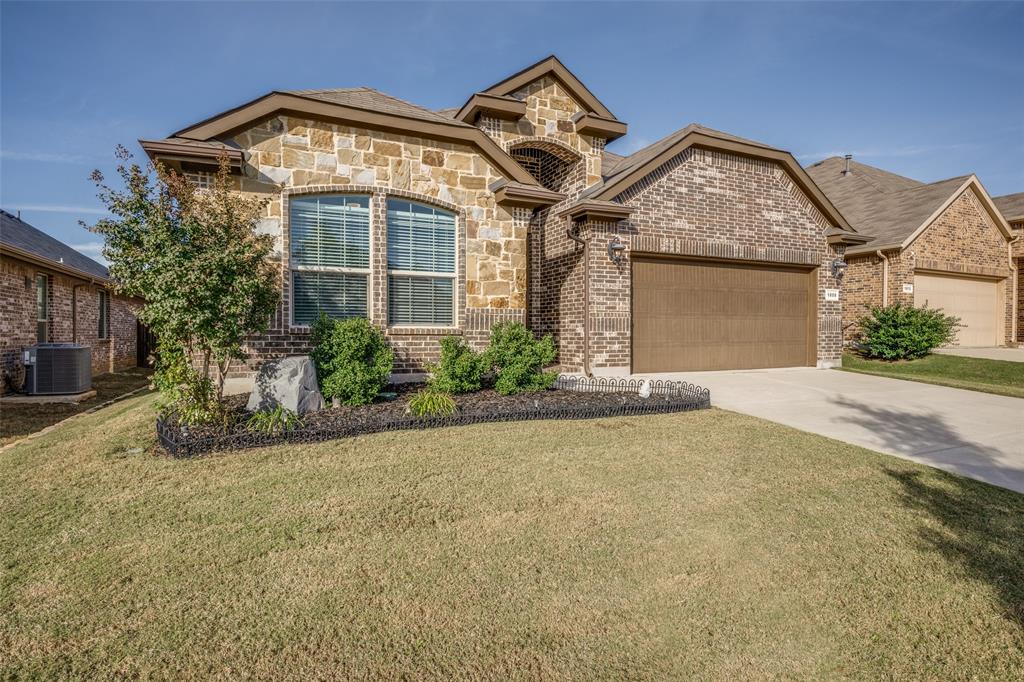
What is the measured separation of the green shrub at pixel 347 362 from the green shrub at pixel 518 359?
1.69 metres

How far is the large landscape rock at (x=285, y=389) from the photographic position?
641cm

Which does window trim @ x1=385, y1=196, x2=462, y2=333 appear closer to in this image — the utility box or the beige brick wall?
the beige brick wall

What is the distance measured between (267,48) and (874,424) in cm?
1116

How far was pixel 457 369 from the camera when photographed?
7.62 m

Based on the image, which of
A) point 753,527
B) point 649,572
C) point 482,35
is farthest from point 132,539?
point 482,35

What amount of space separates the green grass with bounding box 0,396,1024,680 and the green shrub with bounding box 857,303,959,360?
10.6 metres

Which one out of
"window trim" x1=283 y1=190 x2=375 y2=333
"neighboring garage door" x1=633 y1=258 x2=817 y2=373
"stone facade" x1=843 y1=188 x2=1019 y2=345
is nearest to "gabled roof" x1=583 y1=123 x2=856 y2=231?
"neighboring garage door" x1=633 y1=258 x2=817 y2=373

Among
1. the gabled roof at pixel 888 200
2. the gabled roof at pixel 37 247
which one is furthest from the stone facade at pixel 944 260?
the gabled roof at pixel 37 247

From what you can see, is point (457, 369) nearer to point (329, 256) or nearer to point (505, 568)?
point (329, 256)

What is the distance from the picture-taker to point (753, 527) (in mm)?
3672

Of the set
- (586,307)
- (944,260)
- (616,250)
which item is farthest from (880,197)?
(586,307)

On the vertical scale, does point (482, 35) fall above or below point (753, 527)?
above

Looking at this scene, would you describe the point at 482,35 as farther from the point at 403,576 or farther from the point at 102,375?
the point at 102,375

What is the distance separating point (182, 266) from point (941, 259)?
19625 millimetres
